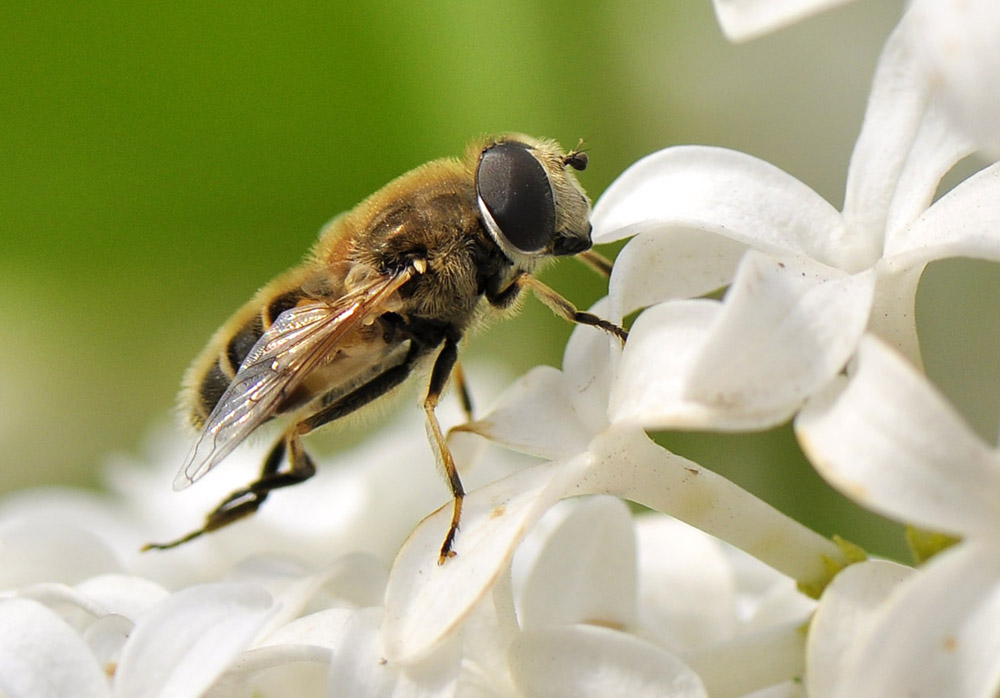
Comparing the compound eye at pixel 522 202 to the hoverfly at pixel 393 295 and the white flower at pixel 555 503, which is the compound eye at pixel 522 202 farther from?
the white flower at pixel 555 503

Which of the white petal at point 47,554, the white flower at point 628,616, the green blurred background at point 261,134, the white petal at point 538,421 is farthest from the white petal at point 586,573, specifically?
the green blurred background at point 261,134

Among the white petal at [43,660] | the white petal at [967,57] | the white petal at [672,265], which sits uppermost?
the white petal at [967,57]

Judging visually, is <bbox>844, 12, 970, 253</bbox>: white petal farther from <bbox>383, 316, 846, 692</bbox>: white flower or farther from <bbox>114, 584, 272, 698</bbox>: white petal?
<bbox>114, 584, 272, 698</bbox>: white petal

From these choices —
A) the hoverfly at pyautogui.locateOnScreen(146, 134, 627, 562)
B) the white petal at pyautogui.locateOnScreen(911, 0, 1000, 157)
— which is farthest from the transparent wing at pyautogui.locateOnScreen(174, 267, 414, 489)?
the white petal at pyautogui.locateOnScreen(911, 0, 1000, 157)

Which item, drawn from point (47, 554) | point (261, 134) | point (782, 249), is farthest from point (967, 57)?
→ point (261, 134)

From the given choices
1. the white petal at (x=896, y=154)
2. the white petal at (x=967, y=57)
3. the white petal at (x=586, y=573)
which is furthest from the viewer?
the white petal at (x=586, y=573)

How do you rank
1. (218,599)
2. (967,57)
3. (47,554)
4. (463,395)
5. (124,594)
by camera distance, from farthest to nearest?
(463,395), (47,554), (124,594), (218,599), (967,57)

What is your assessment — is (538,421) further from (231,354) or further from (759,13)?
(231,354)
